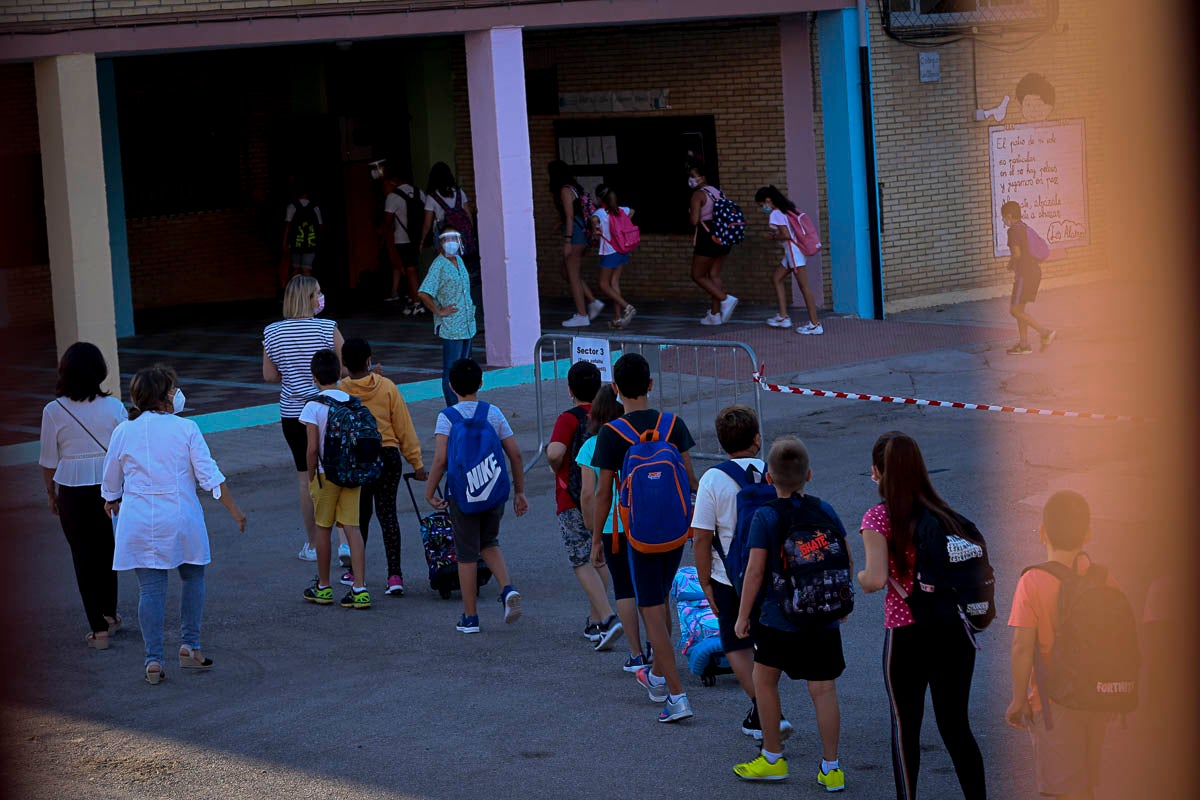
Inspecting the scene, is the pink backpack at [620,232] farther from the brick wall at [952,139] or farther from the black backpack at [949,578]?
the black backpack at [949,578]

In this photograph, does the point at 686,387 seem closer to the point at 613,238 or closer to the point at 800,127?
the point at 613,238

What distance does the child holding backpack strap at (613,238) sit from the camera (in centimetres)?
1898

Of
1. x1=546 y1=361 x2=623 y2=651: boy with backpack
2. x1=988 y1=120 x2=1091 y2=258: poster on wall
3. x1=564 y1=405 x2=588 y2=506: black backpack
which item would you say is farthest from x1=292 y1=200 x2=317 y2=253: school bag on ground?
x1=564 y1=405 x2=588 y2=506: black backpack

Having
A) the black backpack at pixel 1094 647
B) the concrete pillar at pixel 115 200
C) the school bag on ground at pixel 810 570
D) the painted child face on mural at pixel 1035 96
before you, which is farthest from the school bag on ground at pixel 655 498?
the painted child face on mural at pixel 1035 96

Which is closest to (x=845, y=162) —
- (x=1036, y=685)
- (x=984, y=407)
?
(x=984, y=407)

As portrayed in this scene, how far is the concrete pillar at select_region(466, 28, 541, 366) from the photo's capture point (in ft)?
57.0

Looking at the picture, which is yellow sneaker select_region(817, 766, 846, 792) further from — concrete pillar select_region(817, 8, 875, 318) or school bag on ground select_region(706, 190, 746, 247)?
concrete pillar select_region(817, 8, 875, 318)

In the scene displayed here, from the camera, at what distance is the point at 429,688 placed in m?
7.96

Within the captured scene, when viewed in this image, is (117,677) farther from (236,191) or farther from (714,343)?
(236,191)

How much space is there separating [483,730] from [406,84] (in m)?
17.8

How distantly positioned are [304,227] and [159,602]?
14.4m

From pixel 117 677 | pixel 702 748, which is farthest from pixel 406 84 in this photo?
pixel 702 748

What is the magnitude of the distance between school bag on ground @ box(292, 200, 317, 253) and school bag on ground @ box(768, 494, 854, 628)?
55.4 ft

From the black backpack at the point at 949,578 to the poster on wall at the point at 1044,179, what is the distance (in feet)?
54.1
